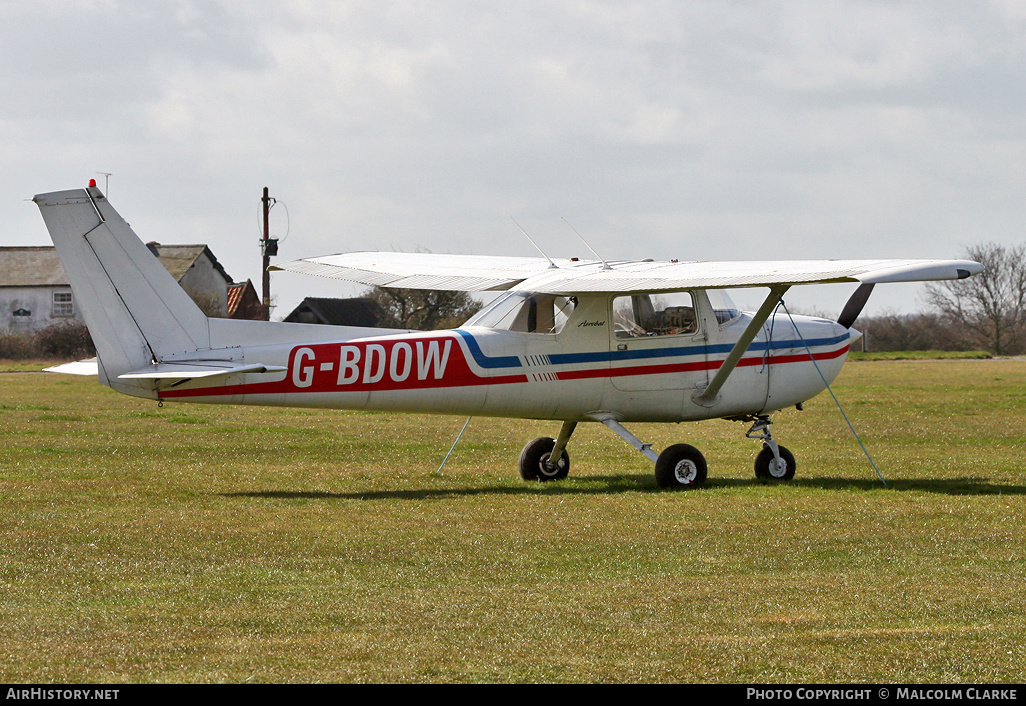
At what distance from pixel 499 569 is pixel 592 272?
17.6 ft

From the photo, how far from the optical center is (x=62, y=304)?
66.8 meters

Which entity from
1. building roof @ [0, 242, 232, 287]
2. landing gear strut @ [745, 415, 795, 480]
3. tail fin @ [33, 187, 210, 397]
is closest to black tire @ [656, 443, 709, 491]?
landing gear strut @ [745, 415, 795, 480]

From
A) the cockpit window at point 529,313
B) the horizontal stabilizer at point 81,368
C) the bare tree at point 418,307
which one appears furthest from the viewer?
the bare tree at point 418,307

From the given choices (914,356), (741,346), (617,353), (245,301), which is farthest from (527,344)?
(245,301)

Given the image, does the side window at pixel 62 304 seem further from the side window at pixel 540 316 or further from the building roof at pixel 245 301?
the side window at pixel 540 316

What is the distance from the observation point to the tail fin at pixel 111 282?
35.0ft

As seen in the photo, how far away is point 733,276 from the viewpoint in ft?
38.0

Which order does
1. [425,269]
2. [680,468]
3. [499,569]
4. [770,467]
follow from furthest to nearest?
1. [425,269]
2. [770,467]
3. [680,468]
4. [499,569]

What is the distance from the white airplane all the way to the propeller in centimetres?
2

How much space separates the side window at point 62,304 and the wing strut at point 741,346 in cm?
5933

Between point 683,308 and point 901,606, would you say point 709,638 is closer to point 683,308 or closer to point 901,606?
point 901,606

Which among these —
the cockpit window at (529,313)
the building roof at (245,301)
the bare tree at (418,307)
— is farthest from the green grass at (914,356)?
the cockpit window at (529,313)

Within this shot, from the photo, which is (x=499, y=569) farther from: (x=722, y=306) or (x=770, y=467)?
(x=722, y=306)

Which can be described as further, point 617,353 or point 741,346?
point 617,353
